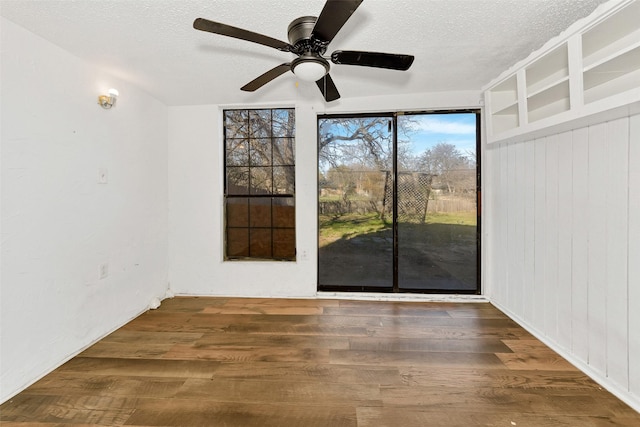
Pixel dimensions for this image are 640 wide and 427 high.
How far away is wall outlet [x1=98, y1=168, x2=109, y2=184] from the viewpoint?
2.35m

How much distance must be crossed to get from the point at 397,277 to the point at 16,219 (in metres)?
3.35

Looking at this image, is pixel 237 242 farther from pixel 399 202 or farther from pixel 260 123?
pixel 399 202

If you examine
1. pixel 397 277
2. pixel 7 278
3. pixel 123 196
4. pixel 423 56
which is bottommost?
pixel 397 277

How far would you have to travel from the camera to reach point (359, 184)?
321cm

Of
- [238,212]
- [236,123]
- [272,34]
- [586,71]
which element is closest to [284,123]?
[236,123]

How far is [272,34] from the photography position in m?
1.87

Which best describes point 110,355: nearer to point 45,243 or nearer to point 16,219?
point 45,243

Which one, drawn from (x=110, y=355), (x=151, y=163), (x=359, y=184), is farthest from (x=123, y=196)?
(x=359, y=184)

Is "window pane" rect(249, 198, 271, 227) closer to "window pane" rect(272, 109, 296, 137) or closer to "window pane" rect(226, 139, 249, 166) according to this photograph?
"window pane" rect(226, 139, 249, 166)

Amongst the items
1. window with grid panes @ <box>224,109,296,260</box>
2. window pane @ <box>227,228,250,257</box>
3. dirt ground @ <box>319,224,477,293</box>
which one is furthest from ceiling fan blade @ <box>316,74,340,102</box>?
window pane @ <box>227,228,250,257</box>

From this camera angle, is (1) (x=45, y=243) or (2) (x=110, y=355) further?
(2) (x=110, y=355)

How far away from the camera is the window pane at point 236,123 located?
333 centimetres

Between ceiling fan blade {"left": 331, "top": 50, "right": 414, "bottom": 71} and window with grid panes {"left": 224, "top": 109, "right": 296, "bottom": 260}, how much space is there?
5.79 ft

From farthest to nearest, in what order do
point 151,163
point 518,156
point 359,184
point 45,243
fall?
point 359,184
point 151,163
point 518,156
point 45,243
